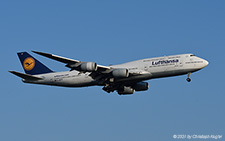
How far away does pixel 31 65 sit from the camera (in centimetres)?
6588

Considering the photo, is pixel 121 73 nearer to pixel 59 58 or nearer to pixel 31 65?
pixel 59 58

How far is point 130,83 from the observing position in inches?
2361

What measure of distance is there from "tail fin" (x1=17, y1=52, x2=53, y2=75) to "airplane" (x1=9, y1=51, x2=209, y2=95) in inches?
50.8

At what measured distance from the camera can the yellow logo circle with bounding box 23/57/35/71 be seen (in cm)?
6581

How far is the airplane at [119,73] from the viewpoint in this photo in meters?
55.2

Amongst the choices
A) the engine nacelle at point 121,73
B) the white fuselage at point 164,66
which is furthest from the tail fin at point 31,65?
the engine nacelle at point 121,73

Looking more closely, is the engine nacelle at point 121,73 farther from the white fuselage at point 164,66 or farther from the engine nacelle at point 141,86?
the engine nacelle at point 141,86

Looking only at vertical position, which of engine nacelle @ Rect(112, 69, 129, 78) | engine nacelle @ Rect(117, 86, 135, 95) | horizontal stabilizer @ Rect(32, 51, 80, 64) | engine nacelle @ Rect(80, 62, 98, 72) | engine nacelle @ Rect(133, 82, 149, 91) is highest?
horizontal stabilizer @ Rect(32, 51, 80, 64)

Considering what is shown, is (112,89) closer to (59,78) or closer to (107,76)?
(107,76)

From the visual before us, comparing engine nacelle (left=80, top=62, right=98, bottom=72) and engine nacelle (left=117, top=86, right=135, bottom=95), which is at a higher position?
engine nacelle (left=80, top=62, right=98, bottom=72)

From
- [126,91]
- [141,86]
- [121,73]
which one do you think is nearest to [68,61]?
[121,73]

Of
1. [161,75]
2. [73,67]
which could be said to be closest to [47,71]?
[73,67]

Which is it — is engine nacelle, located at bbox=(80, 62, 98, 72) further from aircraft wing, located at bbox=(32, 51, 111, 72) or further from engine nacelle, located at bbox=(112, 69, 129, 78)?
engine nacelle, located at bbox=(112, 69, 129, 78)

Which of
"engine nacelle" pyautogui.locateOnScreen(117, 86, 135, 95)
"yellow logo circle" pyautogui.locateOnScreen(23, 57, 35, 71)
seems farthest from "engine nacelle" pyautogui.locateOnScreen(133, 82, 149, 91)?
"yellow logo circle" pyautogui.locateOnScreen(23, 57, 35, 71)
